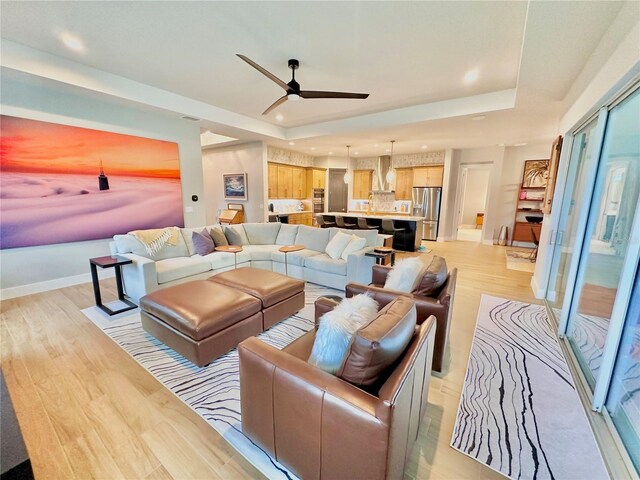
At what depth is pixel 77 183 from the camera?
388 cm

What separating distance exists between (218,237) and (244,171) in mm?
3276

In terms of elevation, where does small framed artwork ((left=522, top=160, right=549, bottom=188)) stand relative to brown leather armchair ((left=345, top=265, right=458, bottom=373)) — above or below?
above

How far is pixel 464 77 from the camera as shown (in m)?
3.47

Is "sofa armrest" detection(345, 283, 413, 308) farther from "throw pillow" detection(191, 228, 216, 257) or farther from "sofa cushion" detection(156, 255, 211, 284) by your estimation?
"throw pillow" detection(191, 228, 216, 257)

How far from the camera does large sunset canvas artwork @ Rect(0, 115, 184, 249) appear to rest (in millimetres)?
3404

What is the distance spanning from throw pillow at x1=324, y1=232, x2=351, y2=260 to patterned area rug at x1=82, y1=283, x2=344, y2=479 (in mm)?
1149

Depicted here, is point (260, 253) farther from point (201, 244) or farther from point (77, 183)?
point (77, 183)

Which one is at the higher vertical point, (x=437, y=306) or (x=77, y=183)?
(x=77, y=183)

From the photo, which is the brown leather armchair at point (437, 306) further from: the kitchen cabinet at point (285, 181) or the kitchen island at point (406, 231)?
the kitchen cabinet at point (285, 181)

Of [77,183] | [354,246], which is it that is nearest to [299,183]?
[354,246]

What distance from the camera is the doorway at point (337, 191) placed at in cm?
944

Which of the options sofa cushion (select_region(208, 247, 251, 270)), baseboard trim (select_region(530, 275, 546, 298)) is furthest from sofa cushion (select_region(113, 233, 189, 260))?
baseboard trim (select_region(530, 275, 546, 298))

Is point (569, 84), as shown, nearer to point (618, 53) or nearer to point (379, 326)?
point (618, 53)

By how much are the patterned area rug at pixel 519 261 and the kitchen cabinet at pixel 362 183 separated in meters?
4.59
